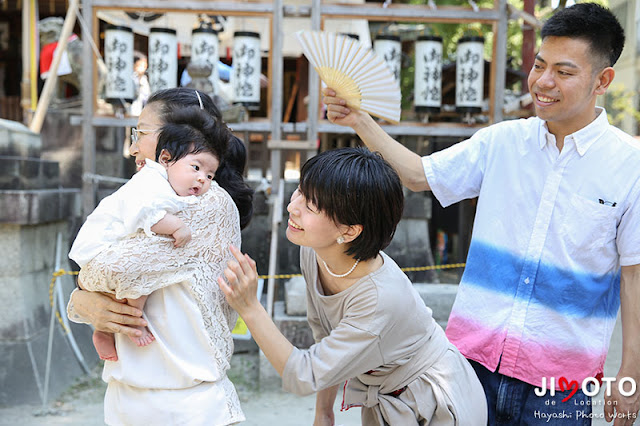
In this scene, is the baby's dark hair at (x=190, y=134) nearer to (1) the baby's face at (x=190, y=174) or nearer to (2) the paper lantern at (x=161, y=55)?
(1) the baby's face at (x=190, y=174)

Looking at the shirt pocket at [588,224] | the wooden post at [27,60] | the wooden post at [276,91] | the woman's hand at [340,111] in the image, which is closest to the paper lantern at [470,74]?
the wooden post at [276,91]

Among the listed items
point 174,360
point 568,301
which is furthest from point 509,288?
A: point 174,360

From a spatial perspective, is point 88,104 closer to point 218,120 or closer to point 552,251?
point 218,120

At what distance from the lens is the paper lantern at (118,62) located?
5.82 metres

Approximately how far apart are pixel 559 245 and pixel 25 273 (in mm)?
4277

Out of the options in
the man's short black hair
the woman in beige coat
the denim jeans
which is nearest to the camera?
the woman in beige coat

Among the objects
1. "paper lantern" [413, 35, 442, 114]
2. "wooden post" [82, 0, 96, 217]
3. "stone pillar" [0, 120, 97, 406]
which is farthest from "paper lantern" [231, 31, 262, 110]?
"stone pillar" [0, 120, 97, 406]

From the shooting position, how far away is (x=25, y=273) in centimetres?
489

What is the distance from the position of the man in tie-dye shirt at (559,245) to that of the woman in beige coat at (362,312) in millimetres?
353

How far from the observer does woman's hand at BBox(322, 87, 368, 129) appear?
8.17 ft

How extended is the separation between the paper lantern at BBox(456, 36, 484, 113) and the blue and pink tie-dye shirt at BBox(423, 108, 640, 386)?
363 centimetres

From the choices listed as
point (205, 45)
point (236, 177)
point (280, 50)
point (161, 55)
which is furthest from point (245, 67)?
point (236, 177)

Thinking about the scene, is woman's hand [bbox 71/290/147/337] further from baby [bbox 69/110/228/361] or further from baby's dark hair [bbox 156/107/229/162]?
baby's dark hair [bbox 156/107/229/162]

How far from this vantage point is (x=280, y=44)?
5828mm
